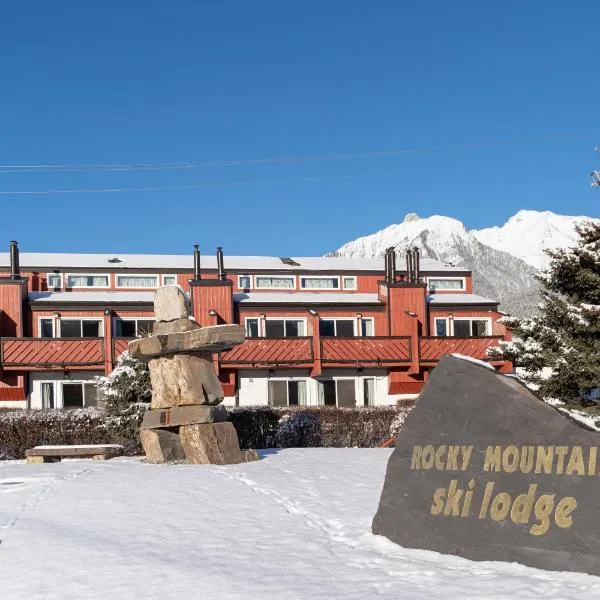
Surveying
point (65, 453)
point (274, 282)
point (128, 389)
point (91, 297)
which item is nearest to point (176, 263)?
point (274, 282)

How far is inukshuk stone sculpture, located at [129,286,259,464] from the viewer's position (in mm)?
14922

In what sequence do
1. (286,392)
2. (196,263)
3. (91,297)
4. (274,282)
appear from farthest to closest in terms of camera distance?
(274,282) < (196,263) < (91,297) < (286,392)

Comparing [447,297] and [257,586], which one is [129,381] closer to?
[257,586]

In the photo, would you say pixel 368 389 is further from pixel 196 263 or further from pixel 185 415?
pixel 185 415

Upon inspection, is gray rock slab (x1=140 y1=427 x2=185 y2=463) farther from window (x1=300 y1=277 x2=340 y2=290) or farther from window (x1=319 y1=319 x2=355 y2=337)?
window (x1=300 y1=277 x2=340 y2=290)

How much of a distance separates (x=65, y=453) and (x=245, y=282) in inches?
919

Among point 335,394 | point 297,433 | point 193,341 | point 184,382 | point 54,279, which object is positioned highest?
point 54,279

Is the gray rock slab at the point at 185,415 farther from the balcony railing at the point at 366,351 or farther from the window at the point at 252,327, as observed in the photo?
the window at the point at 252,327

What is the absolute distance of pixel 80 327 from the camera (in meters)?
34.7

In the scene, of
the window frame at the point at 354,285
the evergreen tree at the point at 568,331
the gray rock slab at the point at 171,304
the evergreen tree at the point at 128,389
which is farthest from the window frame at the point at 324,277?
the gray rock slab at the point at 171,304

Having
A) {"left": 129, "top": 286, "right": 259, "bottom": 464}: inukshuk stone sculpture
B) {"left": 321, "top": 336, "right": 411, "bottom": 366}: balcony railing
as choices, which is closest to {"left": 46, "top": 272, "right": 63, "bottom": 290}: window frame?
{"left": 321, "top": 336, "right": 411, "bottom": 366}: balcony railing

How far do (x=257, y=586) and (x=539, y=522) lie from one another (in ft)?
8.24

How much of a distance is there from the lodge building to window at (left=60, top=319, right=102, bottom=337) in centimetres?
5

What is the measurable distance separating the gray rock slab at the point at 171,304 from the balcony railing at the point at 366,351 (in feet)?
61.3
